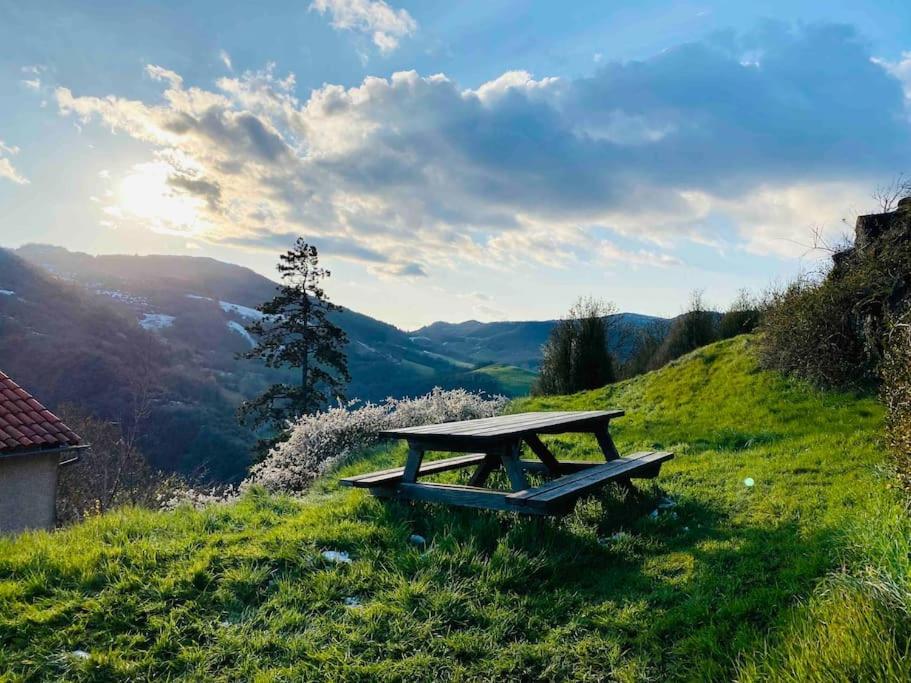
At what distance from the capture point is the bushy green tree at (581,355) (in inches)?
757

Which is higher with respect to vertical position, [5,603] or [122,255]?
[122,255]

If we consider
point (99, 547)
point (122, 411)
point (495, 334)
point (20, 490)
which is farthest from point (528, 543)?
point (495, 334)

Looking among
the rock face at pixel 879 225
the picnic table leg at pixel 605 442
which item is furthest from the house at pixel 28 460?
the rock face at pixel 879 225

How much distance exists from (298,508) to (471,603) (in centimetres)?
289

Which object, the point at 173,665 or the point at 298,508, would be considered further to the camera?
the point at 298,508

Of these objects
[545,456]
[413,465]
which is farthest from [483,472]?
[413,465]

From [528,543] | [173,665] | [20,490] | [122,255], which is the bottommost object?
[20,490]

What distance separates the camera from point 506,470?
579 cm

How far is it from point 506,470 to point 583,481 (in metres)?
0.80

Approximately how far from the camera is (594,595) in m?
4.03

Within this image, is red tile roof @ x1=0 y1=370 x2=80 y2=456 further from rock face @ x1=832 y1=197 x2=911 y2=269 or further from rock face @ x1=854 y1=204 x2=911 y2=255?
rock face @ x1=854 y1=204 x2=911 y2=255

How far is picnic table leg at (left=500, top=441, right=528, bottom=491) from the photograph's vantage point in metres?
5.07

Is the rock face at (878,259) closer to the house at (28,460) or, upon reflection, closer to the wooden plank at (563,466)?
the wooden plank at (563,466)

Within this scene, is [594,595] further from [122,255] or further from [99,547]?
[122,255]
